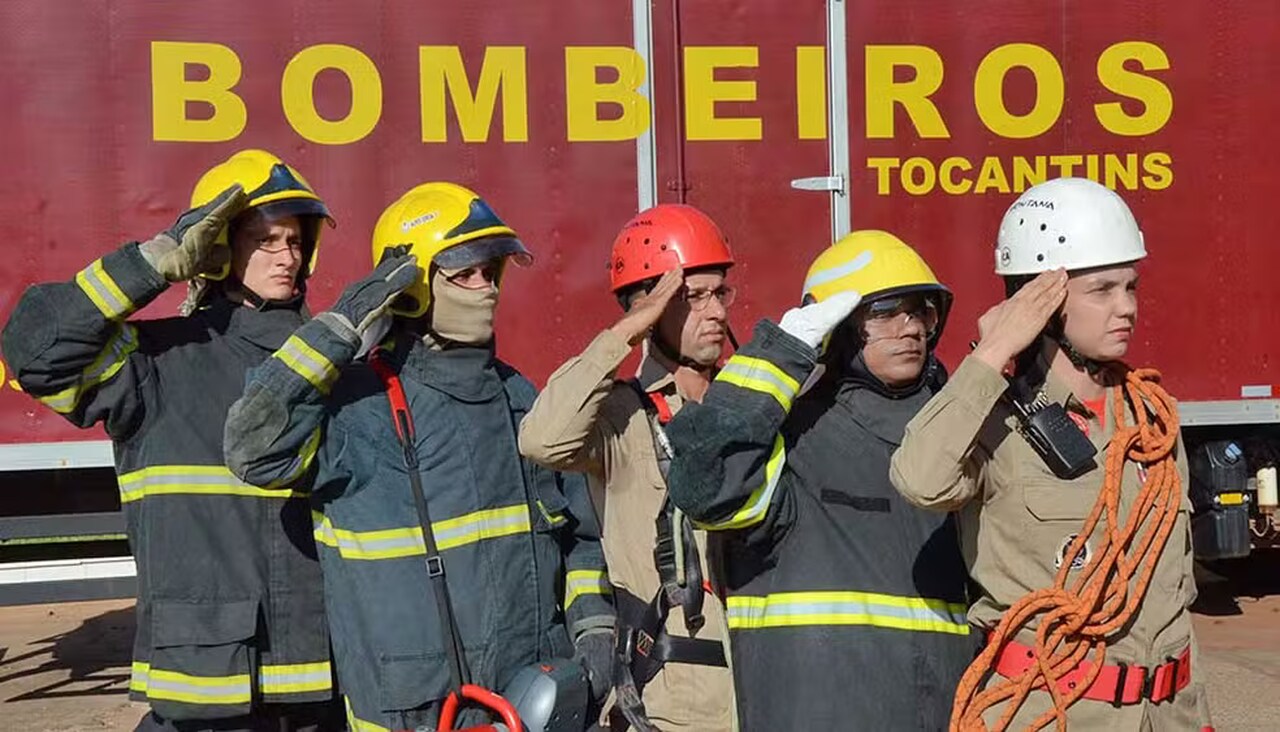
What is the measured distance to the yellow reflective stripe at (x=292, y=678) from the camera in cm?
307

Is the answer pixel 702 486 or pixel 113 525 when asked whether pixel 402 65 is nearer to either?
pixel 113 525

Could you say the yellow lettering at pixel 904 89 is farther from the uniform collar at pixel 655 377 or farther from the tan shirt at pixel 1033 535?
the tan shirt at pixel 1033 535

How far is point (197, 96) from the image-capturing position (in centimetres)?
629

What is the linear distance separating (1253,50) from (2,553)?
6.96 meters

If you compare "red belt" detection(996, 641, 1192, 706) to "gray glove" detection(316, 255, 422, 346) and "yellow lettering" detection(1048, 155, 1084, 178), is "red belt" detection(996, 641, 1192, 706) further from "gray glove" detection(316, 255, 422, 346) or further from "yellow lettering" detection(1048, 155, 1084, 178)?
"yellow lettering" detection(1048, 155, 1084, 178)

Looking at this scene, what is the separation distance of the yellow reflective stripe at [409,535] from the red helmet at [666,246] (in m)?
0.84

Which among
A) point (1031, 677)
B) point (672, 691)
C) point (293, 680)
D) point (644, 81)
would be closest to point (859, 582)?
point (1031, 677)

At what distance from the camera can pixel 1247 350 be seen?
711cm

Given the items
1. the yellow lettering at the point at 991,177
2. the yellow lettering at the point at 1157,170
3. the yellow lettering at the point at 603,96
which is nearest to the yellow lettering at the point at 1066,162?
the yellow lettering at the point at 991,177

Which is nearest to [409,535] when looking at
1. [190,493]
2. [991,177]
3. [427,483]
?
[427,483]

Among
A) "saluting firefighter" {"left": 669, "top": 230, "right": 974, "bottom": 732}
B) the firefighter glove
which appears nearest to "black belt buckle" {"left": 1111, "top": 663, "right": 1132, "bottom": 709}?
"saluting firefighter" {"left": 669, "top": 230, "right": 974, "bottom": 732}

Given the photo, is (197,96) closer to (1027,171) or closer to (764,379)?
(1027,171)

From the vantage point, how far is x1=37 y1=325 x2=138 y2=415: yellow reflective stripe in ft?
9.75

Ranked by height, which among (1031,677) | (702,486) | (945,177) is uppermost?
(945,177)
